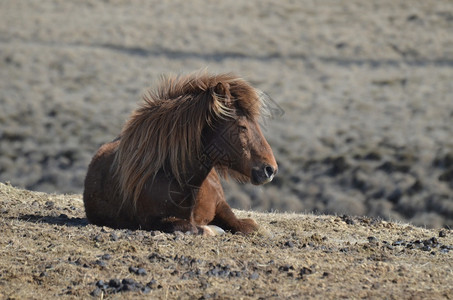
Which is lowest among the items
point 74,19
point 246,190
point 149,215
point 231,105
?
point 246,190

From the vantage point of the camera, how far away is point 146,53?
1241 inches

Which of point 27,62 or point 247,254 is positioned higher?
point 247,254

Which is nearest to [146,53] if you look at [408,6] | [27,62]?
[27,62]

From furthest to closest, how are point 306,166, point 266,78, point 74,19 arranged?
point 74,19 → point 266,78 → point 306,166

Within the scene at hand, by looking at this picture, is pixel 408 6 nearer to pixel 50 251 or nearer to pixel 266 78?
pixel 266 78

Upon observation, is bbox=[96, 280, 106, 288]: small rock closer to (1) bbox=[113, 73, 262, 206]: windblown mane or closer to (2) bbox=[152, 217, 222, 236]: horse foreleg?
(2) bbox=[152, 217, 222, 236]: horse foreleg

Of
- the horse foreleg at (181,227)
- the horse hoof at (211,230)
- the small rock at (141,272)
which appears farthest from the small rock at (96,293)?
the horse hoof at (211,230)

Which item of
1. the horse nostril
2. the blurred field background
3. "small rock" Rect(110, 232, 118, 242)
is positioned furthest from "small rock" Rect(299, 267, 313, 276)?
the blurred field background

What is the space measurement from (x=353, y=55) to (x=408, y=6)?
7174mm

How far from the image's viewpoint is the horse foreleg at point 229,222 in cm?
763

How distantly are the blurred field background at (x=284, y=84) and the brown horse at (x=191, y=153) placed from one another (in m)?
11.8

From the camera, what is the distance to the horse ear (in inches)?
287

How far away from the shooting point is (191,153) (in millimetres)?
7293

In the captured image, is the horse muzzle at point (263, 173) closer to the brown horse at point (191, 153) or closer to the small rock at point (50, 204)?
the brown horse at point (191, 153)
